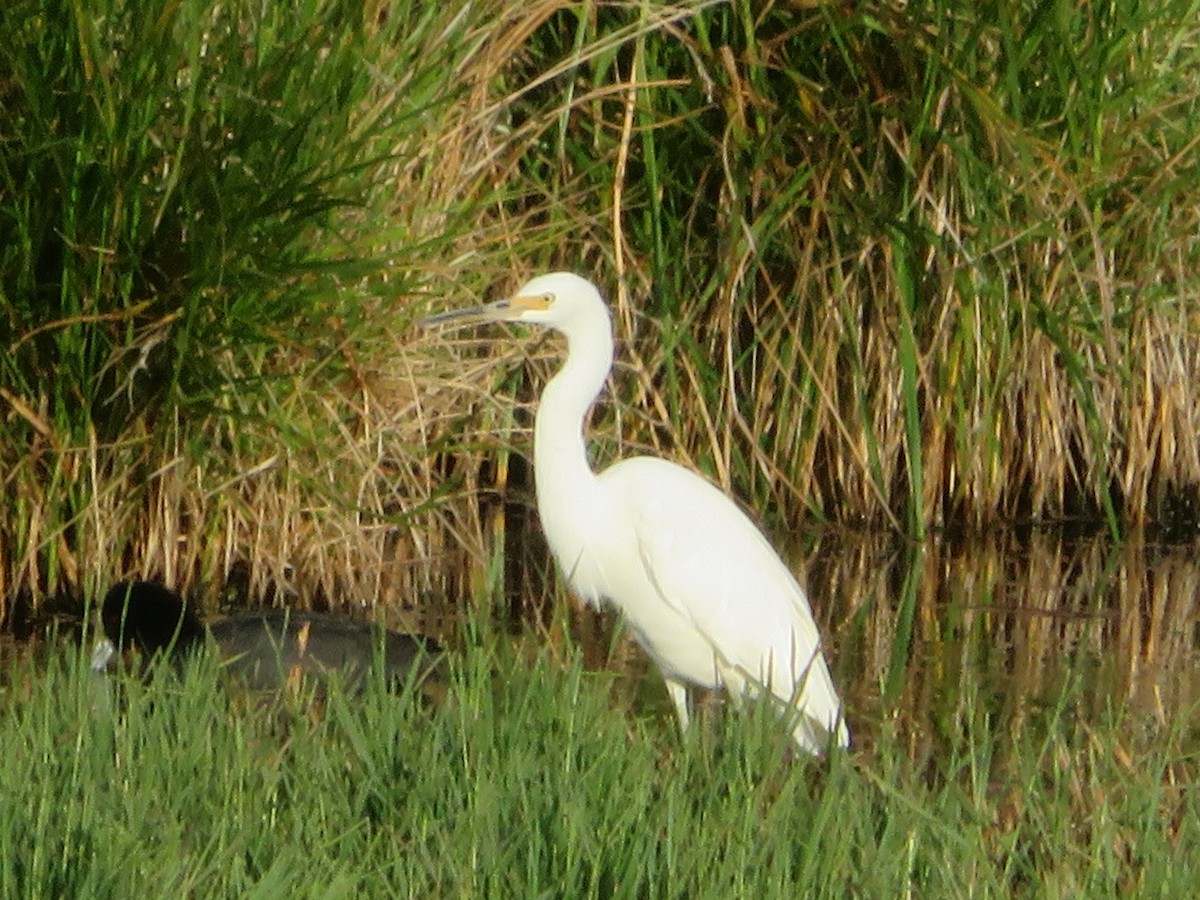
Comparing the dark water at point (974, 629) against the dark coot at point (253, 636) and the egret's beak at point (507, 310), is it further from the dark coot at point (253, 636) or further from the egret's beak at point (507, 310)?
the egret's beak at point (507, 310)

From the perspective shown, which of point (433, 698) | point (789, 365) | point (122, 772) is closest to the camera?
point (122, 772)

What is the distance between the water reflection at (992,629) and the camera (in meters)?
5.59

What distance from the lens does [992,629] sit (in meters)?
6.52

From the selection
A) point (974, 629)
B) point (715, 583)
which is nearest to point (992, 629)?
point (974, 629)

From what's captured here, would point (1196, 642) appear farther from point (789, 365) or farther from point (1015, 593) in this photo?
point (789, 365)

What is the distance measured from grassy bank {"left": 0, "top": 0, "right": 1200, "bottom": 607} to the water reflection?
205mm

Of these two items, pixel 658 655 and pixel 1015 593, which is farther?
pixel 1015 593

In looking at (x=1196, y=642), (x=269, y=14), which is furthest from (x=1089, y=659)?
(x=269, y=14)

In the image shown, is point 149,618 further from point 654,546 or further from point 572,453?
point 654,546

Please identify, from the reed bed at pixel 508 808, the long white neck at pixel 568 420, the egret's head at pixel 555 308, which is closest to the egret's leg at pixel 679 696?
the long white neck at pixel 568 420

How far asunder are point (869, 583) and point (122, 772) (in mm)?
3620

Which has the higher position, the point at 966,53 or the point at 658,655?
the point at 966,53

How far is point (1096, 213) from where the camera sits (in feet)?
23.2

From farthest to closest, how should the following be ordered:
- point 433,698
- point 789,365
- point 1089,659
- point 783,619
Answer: point 789,365
point 1089,659
point 433,698
point 783,619
